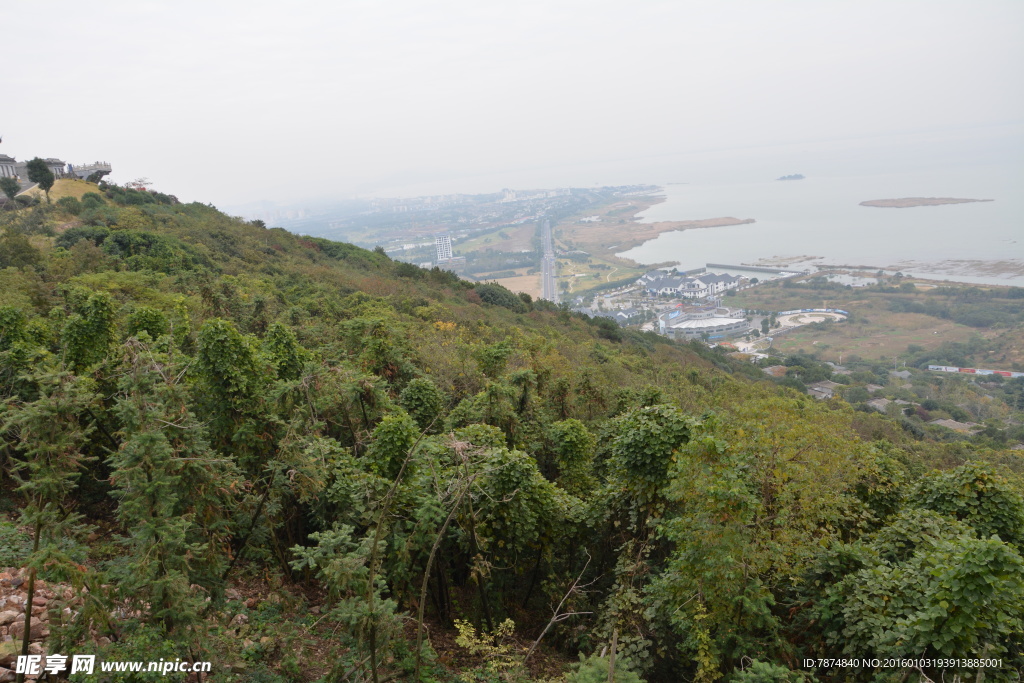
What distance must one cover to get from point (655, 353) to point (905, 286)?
160 feet

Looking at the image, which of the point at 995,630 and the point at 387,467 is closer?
the point at 995,630

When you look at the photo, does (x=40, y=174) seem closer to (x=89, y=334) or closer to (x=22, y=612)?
(x=89, y=334)

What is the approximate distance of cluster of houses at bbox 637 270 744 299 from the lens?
68.9 metres

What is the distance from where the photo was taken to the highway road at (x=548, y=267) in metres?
63.8

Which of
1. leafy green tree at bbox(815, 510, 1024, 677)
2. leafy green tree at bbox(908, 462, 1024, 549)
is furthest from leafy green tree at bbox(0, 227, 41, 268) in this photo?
leafy green tree at bbox(908, 462, 1024, 549)

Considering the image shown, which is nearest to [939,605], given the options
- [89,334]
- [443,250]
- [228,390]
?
[228,390]

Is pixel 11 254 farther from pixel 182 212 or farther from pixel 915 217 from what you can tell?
pixel 915 217

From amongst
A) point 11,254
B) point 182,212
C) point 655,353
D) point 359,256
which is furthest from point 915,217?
point 11,254

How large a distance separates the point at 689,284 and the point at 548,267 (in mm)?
20626

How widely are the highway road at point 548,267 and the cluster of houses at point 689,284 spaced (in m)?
12.9

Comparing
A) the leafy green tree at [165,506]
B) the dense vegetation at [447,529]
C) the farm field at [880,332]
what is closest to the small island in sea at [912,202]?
the farm field at [880,332]

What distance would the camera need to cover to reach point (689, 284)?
232 feet

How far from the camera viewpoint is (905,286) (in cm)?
6081

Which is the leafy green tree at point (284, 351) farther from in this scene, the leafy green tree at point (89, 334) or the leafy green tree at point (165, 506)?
the leafy green tree at point (165, 506)
